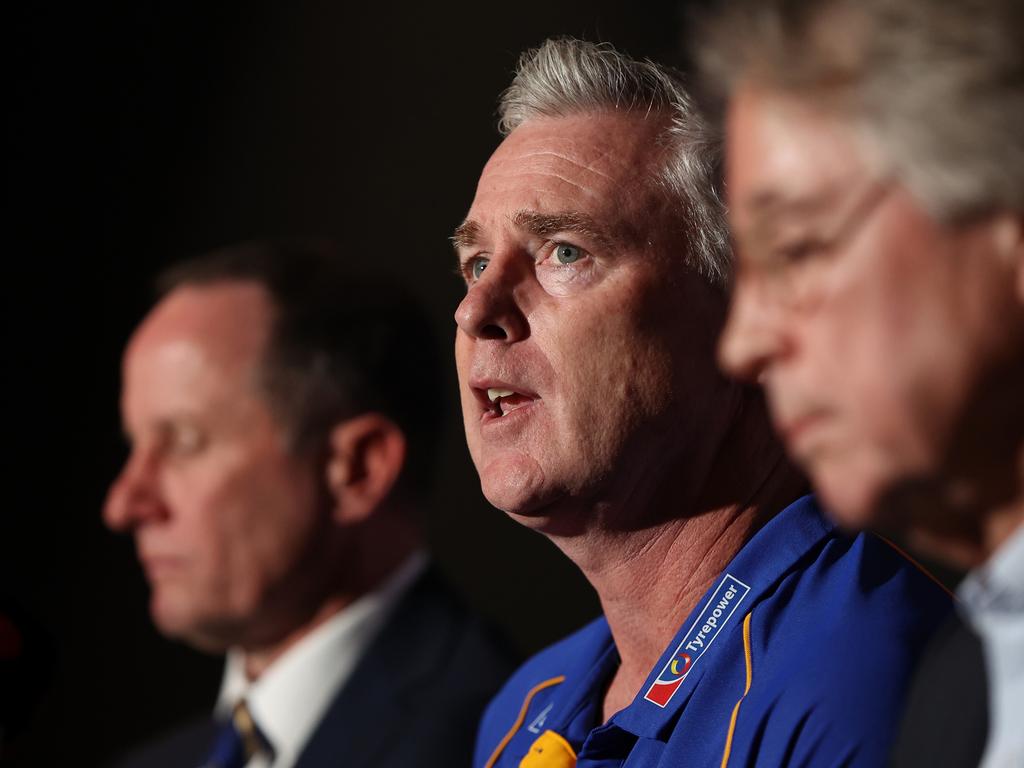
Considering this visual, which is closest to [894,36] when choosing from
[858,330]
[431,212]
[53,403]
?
[858,330]

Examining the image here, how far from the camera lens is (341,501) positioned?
2598 millimetres

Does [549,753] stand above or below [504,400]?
below

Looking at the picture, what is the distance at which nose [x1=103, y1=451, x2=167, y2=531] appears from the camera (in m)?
2.60

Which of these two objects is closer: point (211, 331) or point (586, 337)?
point (586, 337)

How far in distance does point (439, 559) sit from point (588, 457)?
6.10 ft

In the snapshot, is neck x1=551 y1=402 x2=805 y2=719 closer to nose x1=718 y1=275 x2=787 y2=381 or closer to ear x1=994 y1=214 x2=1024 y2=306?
nose x1=718 y1=275 x2=787 y2=381

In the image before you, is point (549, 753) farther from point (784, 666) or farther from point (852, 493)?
point (852, 493)

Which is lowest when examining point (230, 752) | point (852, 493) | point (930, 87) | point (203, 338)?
point (230, 752)

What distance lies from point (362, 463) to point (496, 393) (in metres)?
0.98

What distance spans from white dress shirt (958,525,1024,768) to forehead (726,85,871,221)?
0.29 meters

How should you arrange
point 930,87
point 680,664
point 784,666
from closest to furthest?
1. point 930,87
2. point 784,666
3. point 680,664

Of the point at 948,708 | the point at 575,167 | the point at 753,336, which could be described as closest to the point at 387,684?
the point at 575,167

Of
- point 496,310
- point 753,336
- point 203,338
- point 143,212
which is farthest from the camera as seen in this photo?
point 143,212

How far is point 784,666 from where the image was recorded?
1.44 meters
